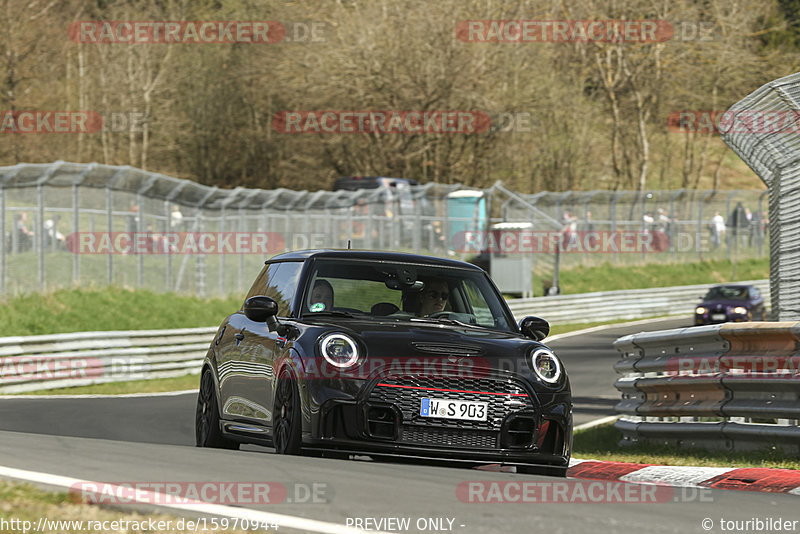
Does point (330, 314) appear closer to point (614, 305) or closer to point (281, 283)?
point (281, 283)

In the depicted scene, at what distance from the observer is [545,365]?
26.1 feet

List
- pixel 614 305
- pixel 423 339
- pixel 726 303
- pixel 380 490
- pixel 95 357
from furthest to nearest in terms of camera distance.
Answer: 1. pixel 614 305
2. pixel 726 303
3. pixel 95 357
4. pixel 423 339
5. pixel 380 490

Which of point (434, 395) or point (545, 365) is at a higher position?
point (545, 365)

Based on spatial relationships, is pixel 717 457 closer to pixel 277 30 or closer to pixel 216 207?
pixel 216 207

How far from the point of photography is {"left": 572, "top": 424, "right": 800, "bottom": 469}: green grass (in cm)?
905

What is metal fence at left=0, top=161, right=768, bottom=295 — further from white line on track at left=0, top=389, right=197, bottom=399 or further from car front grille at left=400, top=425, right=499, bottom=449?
car front grille at left=400, top=425, right=499, bottom=449

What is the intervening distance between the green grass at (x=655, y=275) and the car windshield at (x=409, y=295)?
3360 cm

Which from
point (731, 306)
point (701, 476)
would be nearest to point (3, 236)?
point (701, 476)

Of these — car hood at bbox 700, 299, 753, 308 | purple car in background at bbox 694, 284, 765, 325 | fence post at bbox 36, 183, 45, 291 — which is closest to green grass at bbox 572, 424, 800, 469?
fence post at bbox 36, 183, 45, 291

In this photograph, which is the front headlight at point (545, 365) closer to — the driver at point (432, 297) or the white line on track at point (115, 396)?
the driver at point (432, 297)

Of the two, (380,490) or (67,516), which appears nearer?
(67,516)

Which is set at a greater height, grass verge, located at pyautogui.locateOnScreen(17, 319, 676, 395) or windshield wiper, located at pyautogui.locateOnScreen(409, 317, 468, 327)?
windshield wiper, located at pyautogui.locateOnScreen(409, 317, 468, 327)

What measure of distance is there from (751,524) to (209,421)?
16.9ft

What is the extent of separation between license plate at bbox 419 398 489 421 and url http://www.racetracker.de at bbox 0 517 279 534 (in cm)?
282
